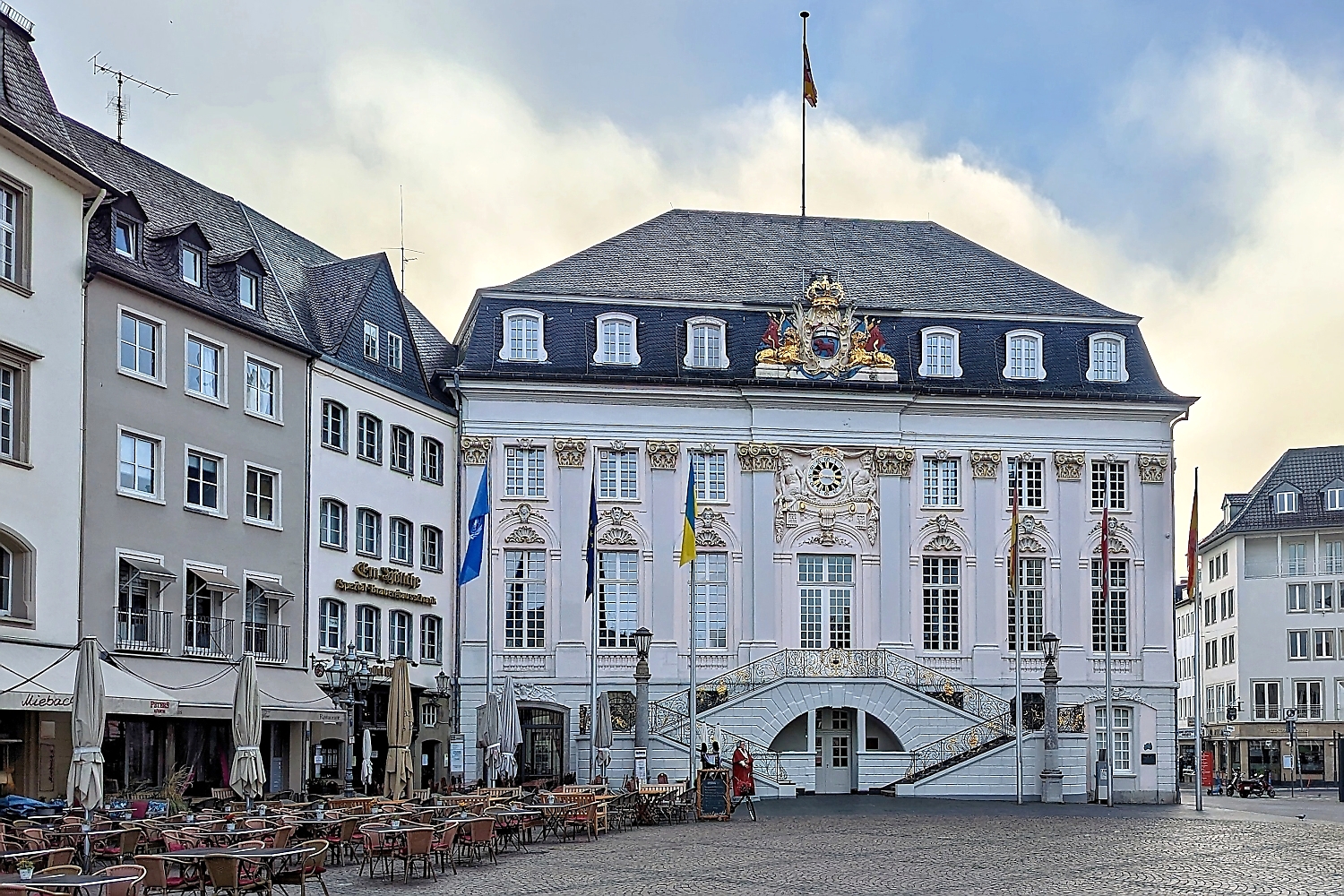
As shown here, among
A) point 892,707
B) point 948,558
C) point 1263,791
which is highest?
→ point 948,558

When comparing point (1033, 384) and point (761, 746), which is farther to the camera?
point (1033, 384)

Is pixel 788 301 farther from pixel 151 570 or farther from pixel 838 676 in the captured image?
Answer: pixel 151 570

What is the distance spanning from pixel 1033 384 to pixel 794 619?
11119 mm

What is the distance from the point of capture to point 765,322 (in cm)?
5800

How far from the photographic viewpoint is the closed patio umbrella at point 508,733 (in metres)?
46.1

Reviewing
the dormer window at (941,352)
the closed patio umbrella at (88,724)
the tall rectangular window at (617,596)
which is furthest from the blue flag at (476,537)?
the closed patio umbrella at (88,724)

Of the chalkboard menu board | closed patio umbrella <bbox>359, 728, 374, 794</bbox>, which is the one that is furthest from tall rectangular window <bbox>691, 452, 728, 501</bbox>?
the chalkboard menu board

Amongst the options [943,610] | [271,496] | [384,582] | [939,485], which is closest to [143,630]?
[271,496]

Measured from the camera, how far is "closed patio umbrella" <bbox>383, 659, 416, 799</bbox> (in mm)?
37344

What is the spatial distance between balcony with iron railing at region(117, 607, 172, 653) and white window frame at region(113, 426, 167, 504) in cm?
247

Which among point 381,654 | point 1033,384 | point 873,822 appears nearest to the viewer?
point 873,822

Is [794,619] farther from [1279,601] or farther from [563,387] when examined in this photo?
[1279,601]

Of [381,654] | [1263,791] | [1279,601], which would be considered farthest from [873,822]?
[1279,601]

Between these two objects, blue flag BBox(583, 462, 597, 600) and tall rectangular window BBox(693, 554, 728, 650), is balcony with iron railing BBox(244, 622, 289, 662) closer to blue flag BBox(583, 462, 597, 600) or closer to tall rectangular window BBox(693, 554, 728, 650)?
→ blue flag BBox(583, 462, 597, 600)
